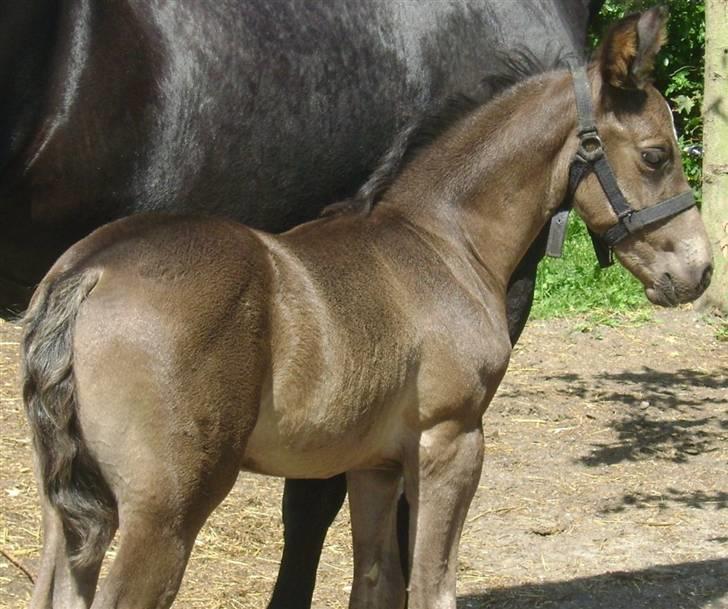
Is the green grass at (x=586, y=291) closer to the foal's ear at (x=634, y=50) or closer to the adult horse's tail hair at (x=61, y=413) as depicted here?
the foal's ear at (x=634, y=50)

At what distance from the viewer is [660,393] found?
6859mm

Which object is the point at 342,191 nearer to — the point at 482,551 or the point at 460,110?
the point at 460,110

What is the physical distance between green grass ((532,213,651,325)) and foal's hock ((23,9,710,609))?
475cm

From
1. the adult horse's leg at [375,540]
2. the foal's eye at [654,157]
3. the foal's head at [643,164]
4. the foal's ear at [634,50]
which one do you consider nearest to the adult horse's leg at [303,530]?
the adult horse's leg at [375,540]

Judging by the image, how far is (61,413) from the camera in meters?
2.59

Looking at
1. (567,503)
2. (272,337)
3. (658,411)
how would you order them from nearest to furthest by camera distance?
(272,337) → (567,503) → (658,411)

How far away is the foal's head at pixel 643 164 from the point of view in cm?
338

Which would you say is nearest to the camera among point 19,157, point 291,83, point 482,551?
point 19,157

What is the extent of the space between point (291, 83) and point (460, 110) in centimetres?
48

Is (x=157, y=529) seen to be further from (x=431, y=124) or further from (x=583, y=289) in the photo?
(x=583, y=289)

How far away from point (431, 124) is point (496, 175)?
0.75ft

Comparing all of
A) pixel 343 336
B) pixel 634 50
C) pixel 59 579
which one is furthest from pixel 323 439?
pixel 634 50

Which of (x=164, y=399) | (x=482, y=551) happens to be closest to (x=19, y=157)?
(x=164, y=399)

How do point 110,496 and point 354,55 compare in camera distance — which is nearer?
point 110,496
